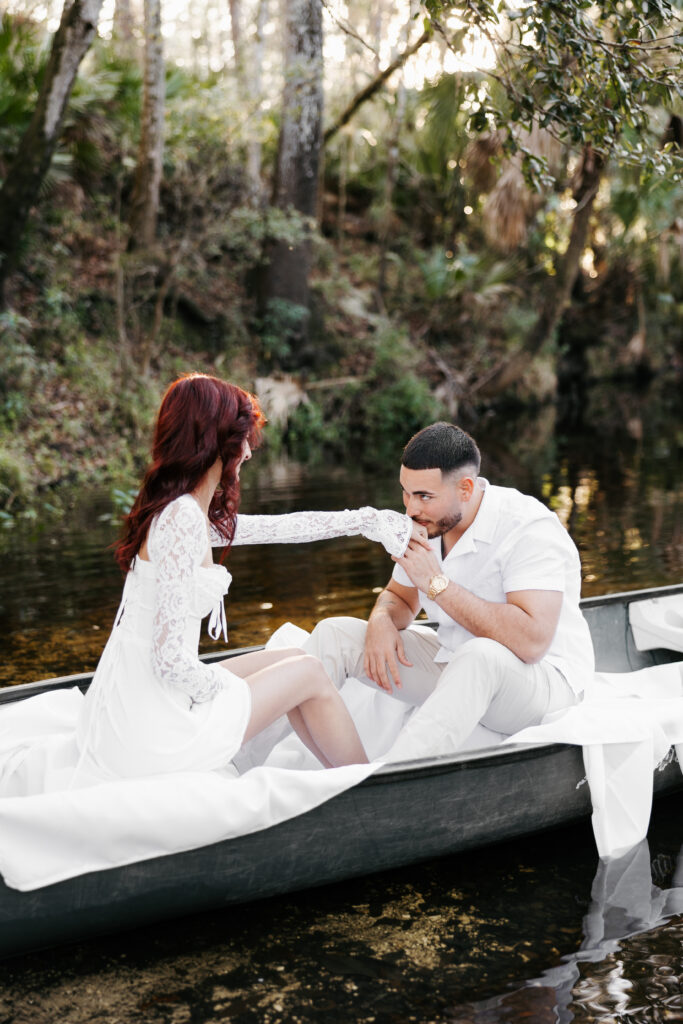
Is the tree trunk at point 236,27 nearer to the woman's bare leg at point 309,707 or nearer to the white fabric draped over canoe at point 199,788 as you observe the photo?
the white fabric draped over canoe at point 199,788

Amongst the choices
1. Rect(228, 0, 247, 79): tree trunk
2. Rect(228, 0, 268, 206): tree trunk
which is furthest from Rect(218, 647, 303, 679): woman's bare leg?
Rect(228, 0, 247, 79): tree trunk

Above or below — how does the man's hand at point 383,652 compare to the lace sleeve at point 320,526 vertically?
below

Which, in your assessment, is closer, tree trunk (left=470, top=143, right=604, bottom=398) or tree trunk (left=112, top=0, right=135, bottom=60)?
tree trunk (left=112, top=0, right=135, bottom=60)

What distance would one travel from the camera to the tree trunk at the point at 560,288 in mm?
17875

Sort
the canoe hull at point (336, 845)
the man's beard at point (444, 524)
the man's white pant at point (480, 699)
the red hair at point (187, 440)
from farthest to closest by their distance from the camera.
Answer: the man's beard at point (444, 524)
the man's white pant at point (480, 699)
the red hair at point (187, 440)
the canoe hull at point (336, 845)

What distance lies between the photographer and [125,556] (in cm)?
333

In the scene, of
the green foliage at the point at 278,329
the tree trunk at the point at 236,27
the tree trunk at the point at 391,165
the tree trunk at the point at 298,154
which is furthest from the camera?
the tree trunk at the point at 391,165

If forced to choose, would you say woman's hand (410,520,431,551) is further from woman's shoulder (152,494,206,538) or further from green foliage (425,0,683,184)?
green foliage (425,0,683,184)

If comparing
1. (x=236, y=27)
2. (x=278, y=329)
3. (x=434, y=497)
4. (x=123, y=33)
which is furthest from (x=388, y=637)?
(x=236, y=27)

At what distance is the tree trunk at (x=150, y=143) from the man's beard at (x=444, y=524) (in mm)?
12371

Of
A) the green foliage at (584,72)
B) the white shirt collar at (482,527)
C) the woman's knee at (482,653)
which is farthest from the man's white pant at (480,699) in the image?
the green foliage at (584,72)

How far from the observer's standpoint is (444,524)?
3.89 metres

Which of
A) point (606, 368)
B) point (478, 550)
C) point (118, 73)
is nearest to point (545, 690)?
point (478, 550)

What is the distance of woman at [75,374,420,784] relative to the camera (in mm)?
3203
